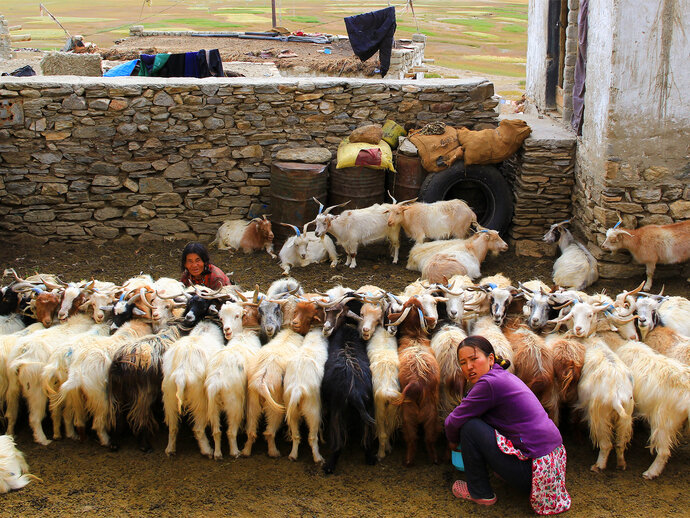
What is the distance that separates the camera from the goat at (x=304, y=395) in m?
4.89

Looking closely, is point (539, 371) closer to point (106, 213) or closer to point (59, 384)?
point (59, 384)

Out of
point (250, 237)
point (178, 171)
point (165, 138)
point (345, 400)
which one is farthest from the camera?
point (178, 171)

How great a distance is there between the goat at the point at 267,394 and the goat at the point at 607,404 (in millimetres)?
2165

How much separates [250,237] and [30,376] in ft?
14.7

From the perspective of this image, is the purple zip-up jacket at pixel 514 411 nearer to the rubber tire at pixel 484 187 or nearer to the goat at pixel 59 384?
the goat at pixel 59 384

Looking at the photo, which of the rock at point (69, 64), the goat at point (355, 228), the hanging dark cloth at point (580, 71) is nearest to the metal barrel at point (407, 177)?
the goat at point (355, 228)

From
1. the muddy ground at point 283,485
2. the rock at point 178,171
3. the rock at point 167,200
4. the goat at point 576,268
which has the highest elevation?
the rock at point 178,171

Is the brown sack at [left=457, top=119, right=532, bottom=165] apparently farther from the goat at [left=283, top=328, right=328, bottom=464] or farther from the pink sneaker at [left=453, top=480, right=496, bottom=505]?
the pink sneaker at [left=453, top=480, right=496, bottom=505]

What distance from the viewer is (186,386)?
4.97m

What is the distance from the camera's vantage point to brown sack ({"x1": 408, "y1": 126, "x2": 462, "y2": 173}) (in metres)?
9.19

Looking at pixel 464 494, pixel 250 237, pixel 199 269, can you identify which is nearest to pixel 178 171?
pixel 250 237

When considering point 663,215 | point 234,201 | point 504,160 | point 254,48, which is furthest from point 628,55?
point 254,48

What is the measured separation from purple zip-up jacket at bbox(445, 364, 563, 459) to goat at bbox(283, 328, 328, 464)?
3.77ft

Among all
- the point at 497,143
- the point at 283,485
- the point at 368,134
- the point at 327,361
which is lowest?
the point at 283,485
